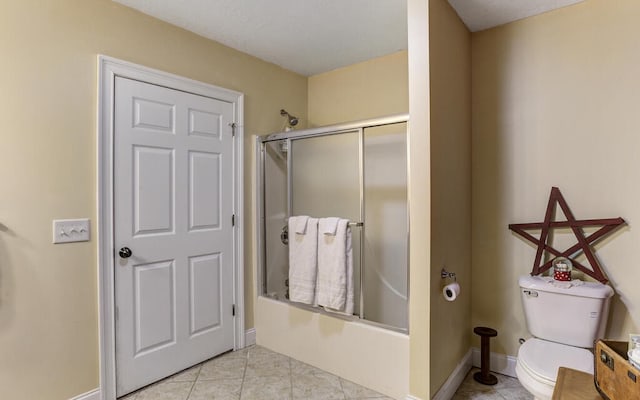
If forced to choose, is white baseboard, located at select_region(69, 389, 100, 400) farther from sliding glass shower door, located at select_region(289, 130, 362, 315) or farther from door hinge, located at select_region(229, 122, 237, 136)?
door hinge, located at select_region(229, 122, 237, 136)

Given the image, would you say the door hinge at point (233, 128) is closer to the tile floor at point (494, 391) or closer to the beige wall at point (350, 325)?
the beige wall at point (350, 325)

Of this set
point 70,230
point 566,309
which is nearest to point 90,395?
point 70,230

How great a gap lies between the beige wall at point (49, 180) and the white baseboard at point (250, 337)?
103cm

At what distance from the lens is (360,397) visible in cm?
196

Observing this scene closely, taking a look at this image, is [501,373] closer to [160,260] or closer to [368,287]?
[368,287]

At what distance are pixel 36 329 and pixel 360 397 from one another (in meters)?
1.78

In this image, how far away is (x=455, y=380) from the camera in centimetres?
205

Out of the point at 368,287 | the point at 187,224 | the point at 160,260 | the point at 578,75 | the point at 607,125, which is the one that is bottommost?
the point at 368,287

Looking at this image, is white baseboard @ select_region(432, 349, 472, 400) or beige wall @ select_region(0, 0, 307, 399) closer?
beige wall @ select_region(0, 0, 307, 399)

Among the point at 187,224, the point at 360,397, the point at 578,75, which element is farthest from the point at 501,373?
the point at 187,224

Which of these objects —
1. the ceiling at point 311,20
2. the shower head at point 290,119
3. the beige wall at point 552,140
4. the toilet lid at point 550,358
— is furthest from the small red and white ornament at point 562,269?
the shower head at point 290,119

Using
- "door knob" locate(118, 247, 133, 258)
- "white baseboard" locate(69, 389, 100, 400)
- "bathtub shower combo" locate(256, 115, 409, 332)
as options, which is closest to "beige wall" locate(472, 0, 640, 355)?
"bathtub shower combo" locate(256, 115, 409, 332)

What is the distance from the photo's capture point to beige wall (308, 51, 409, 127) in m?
2.67

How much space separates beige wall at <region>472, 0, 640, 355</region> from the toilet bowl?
38cm
